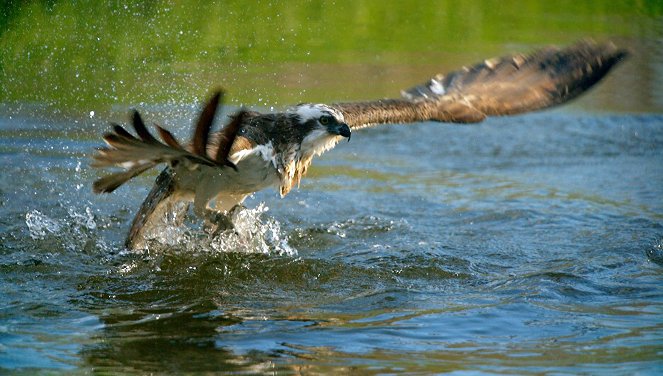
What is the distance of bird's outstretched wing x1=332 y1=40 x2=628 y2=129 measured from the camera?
7.07m

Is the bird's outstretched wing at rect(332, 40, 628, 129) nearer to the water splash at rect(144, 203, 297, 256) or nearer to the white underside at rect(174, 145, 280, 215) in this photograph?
the white underside at rect(174, 145, 280, 215)

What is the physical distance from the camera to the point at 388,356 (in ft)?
15.9

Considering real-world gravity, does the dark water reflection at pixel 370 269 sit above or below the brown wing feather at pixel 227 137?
below

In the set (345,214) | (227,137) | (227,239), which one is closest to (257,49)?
(345,214)

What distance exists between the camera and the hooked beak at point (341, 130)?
20.8 feet

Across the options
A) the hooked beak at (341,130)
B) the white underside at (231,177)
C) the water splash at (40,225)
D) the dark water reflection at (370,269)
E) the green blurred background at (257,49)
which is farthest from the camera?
the green blurred background at (257,49)

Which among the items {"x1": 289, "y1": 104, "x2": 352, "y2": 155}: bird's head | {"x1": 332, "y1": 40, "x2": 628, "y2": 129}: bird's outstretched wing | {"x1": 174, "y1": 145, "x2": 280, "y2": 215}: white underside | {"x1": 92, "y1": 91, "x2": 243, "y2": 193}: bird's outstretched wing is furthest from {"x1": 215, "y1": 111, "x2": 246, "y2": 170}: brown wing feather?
{"x1": 332, "y1": 40, "x2": 628, "y2": 129}: bird's outstretched wing

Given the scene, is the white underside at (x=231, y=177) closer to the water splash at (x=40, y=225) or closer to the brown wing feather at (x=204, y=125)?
the brown wing feather at (x=204, y=125)

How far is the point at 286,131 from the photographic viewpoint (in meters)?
6.44

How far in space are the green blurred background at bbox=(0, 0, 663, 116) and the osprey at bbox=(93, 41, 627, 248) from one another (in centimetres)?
318

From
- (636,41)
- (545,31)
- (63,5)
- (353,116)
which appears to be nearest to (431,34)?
(545,31)

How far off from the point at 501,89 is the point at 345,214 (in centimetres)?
163

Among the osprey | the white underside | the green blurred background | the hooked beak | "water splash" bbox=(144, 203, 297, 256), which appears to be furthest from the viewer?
the green blurred background

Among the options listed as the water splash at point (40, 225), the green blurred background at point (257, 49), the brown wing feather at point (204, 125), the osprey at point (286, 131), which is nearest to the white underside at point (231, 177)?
the osprey at point (286, 131)
